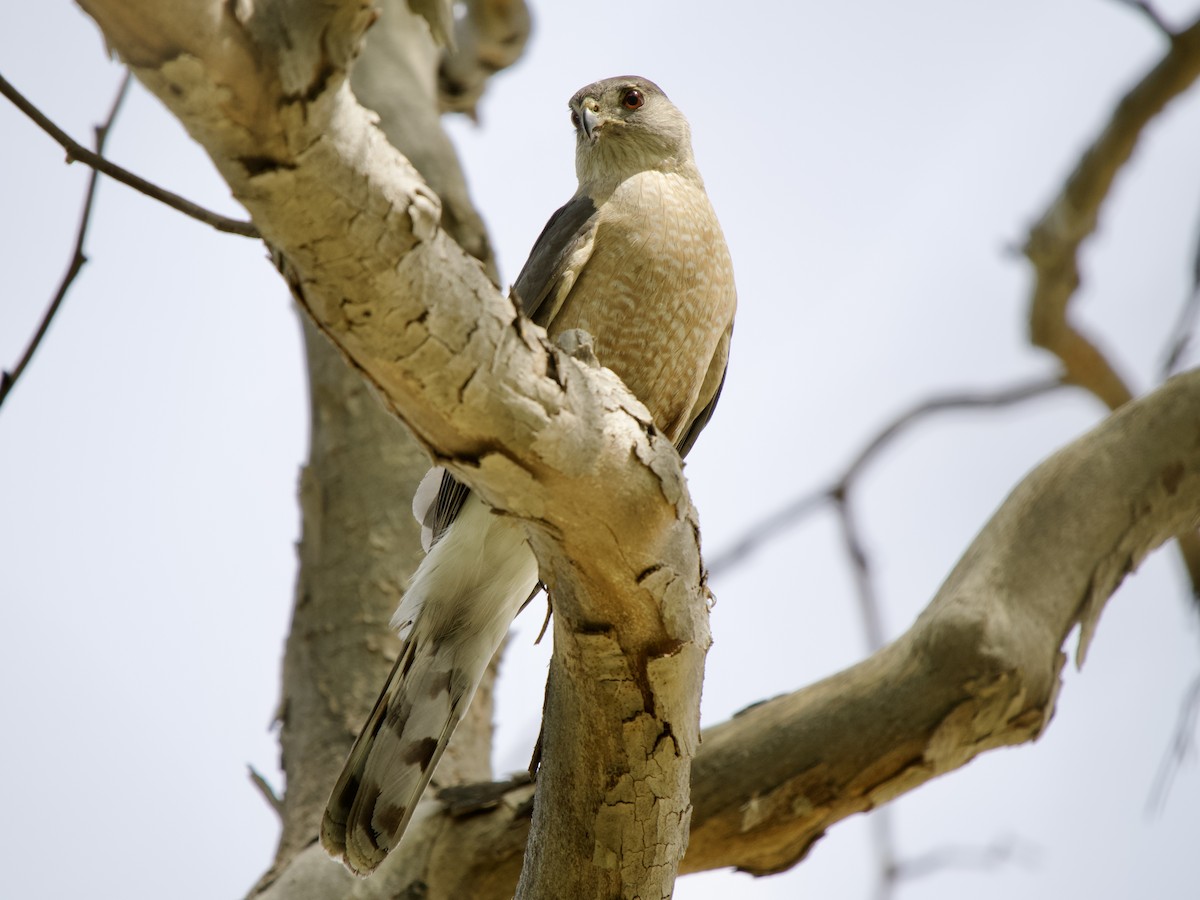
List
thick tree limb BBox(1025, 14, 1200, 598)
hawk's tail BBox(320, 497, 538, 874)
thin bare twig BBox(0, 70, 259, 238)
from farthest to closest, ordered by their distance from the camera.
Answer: thick tree limb BBox(1025, 14, 1200, 598)
hawk's tail BBox(320, 497, 538, 874)
thin bare twig BBox(0, 70, 259, 238)

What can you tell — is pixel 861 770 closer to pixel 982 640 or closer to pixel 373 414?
pixel 982 640

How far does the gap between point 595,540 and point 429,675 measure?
3.84ft

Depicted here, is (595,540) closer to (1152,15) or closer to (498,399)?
(498,399)

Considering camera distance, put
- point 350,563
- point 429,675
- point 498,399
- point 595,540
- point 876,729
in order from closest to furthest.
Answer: point 498,399, point 595,540, point 876,729, point 429,675, point 350,563

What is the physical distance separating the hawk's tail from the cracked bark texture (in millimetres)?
217

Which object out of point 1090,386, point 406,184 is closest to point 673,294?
point 406,184

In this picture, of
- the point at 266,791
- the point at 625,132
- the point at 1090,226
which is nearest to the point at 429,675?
the point at 266,791

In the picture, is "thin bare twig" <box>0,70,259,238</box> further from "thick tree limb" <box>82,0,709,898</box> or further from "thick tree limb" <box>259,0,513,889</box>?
"thick tree limb" <box>259,0,513,889</box>

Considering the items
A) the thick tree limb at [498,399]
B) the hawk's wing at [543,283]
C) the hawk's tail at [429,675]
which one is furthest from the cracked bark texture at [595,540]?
the hawk's wing at [543,283]

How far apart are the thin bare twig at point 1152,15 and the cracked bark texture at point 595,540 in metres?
1.63

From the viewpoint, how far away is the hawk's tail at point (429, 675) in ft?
8.64

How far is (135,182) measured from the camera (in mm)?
2072

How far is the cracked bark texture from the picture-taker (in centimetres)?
125

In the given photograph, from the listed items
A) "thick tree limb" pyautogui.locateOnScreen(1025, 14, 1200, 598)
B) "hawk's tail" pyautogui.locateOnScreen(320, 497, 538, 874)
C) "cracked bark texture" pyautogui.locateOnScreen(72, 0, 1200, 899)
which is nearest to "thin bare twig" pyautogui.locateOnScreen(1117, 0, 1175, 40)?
"thick tree limb" pyautogui.locateOnScreen(1025, 14, 1200, 598)
